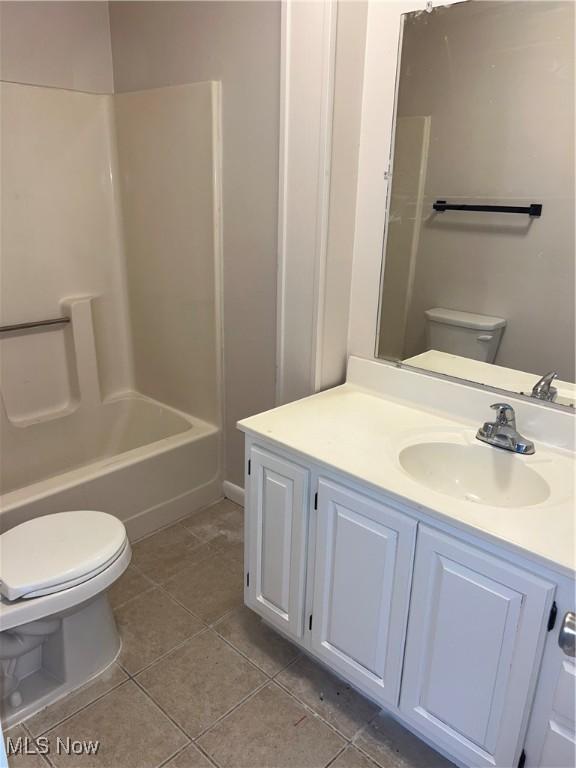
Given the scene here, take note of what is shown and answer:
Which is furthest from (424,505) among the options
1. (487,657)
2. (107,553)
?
(107,553)

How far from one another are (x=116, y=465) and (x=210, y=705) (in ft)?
3.20

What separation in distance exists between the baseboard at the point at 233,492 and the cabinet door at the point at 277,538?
796 millimetres

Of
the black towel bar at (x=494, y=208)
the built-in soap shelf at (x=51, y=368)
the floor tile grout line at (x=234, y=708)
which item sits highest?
the black towel bar at (x=494, y=208)

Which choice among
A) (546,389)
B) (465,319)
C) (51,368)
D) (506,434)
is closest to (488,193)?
(465,319)

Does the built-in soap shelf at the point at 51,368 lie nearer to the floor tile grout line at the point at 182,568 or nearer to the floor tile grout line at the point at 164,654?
the floor tile grout line at the point at 182,568

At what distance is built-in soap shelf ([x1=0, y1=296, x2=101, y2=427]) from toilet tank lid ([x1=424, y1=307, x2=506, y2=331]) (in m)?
1.67

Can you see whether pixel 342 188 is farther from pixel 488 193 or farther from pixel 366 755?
pixel 366 755

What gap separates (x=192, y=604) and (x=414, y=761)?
2.88ft

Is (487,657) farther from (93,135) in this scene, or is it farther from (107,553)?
(93,135)

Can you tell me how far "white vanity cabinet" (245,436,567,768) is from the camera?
1.15 metres

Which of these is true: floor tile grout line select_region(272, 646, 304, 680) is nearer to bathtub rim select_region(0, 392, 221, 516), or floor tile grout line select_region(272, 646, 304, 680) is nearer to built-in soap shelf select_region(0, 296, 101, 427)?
bathtub rim select_region(0, 392, 221, 516)

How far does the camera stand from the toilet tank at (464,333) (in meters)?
1.60

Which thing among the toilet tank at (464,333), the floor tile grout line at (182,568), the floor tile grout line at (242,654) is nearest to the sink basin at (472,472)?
the toilet tank at (464,333)

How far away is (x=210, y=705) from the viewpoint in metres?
1.58
